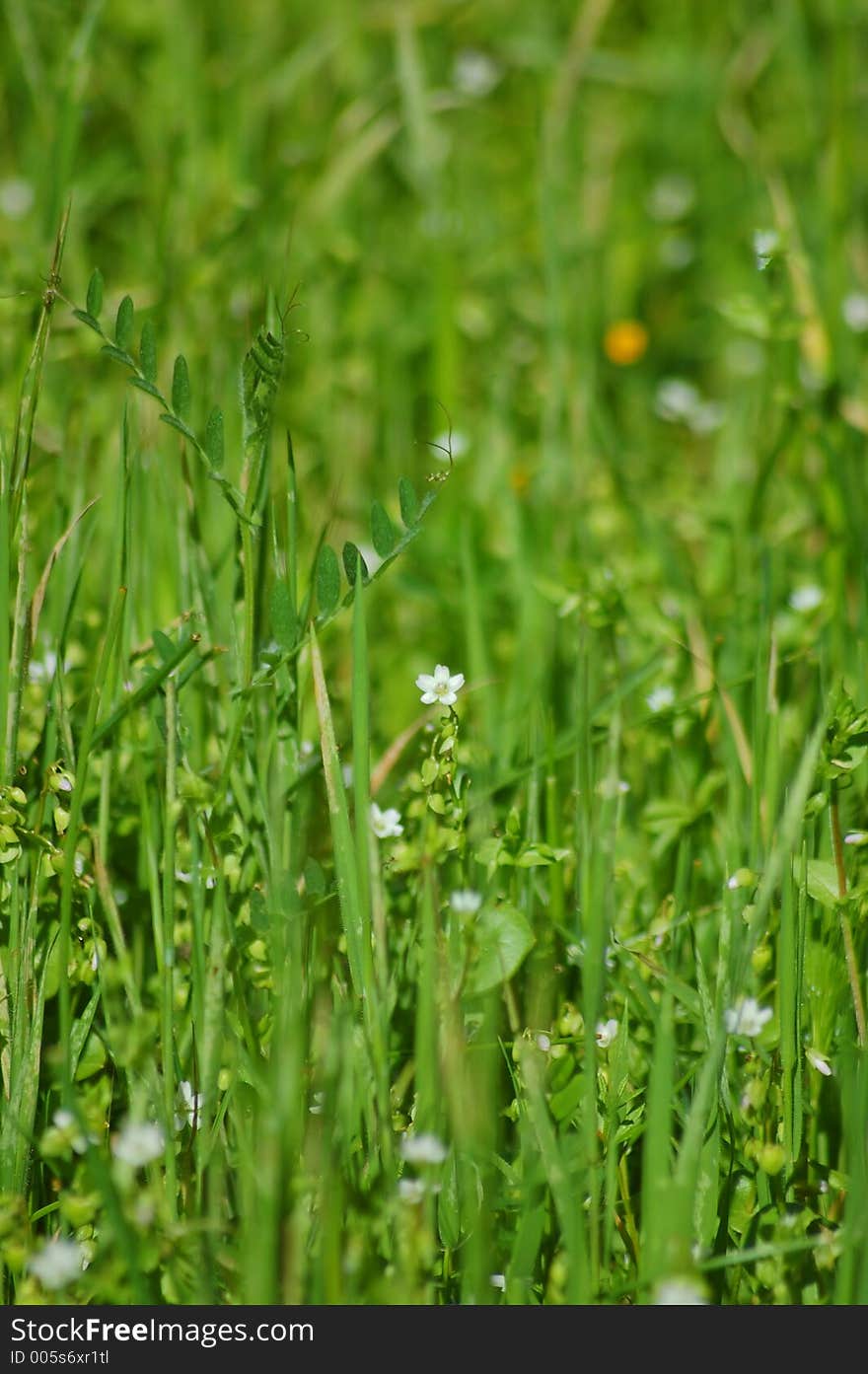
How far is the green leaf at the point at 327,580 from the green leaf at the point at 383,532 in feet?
0.19

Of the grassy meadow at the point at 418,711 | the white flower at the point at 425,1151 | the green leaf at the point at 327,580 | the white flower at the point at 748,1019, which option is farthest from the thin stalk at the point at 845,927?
the green leaf at the point at 327,580

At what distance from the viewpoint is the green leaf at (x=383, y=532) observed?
1520mm

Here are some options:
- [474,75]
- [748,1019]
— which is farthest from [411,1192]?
[474,75]

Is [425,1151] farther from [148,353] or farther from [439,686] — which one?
[148,353]

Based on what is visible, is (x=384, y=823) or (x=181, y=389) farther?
(x=384, y=823)

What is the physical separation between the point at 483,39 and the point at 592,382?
1626 mm

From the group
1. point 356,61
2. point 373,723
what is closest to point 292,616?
point 373,723

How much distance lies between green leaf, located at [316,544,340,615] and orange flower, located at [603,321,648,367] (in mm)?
1805

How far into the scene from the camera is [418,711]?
2.30 metres

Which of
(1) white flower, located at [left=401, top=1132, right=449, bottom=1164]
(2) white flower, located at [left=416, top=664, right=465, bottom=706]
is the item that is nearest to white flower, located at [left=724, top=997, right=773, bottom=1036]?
(1) white flower, located at [left=401, top=1132, right=449, bottom=1164]

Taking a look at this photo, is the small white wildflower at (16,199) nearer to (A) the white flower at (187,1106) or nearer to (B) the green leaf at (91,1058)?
(B) the green leaf at (91,1058)

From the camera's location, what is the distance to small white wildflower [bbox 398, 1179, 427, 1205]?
Result: 1.29 metres

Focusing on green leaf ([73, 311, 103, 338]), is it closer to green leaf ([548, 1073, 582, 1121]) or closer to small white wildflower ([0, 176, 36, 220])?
green leaf ([548, 1073, 582, 1121])

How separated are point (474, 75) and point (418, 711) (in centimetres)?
223
